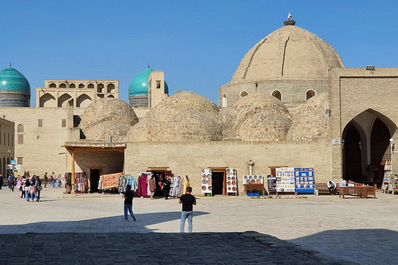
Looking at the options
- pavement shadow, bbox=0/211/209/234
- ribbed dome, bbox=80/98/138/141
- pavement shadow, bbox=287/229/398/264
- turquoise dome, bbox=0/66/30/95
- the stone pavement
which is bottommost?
pavement shadow, bbox=0/211/209/234

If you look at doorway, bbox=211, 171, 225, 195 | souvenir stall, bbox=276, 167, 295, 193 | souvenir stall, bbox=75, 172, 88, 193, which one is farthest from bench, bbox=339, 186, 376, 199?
souvenir stall, bbox=75, 172, 88, 193

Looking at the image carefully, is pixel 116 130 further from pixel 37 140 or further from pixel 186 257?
pixel 186 257

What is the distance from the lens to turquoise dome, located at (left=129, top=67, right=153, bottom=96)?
59.3 meters

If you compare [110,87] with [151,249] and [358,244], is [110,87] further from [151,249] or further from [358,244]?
[151,249]

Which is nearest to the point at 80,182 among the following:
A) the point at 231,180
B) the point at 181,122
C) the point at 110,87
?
the point at 181,122

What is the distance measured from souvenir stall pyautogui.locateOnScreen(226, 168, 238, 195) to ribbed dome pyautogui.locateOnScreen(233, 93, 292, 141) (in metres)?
4.30

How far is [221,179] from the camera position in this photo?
1045 inches

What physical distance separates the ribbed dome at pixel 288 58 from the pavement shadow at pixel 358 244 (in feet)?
82.3

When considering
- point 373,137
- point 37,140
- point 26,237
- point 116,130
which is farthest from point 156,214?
point 37,140

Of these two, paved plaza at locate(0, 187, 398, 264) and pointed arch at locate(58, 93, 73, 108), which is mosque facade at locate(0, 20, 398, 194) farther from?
pointed arch at locate(58, 93, 73, 108)

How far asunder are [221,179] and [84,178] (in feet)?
20.5

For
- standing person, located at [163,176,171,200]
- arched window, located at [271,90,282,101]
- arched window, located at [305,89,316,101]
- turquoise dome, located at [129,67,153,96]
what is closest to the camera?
standing person, located at [163,176,171,200]

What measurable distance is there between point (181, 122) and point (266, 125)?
4.39 m

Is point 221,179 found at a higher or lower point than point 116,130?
lower
